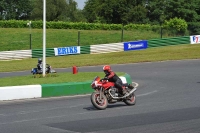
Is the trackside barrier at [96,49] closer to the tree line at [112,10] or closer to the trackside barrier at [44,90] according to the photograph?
the trackside barrier at [44,90]

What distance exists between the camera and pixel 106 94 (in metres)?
13.6

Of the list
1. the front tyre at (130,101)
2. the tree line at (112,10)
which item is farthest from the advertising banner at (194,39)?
the tree line at (112,10)

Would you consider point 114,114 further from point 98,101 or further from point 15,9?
point 15,9

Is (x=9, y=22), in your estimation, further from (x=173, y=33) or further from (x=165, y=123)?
(x=165, y=123)

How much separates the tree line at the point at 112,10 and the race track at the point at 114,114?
6038cm

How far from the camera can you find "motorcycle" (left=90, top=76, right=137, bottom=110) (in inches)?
519

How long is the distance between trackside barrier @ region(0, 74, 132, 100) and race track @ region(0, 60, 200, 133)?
397mm

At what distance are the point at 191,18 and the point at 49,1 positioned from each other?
29.4 meters

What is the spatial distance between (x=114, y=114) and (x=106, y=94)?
1.33 m

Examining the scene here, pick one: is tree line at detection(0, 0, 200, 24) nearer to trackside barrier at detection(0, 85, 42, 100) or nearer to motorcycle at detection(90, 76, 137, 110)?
trackside barrier at detection(0, 85, 42, 100)

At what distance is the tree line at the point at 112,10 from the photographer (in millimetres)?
78250

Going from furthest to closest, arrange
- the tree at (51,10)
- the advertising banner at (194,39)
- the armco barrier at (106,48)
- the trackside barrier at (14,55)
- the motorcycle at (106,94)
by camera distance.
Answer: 1. the tree at (51,10)
2. the advertising banner at (194,39)
3. the armco barrier at (106,48)
4. the trackside barrier at (14,55)
5. the motorcycle at (106,94)

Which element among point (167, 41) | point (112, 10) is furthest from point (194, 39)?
point (112, 10)

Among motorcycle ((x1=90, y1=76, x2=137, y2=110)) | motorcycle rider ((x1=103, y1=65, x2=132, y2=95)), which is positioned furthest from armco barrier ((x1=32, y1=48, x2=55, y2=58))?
motorcycle rider ((x1=103, y1=65, x2=132, y2=95))
